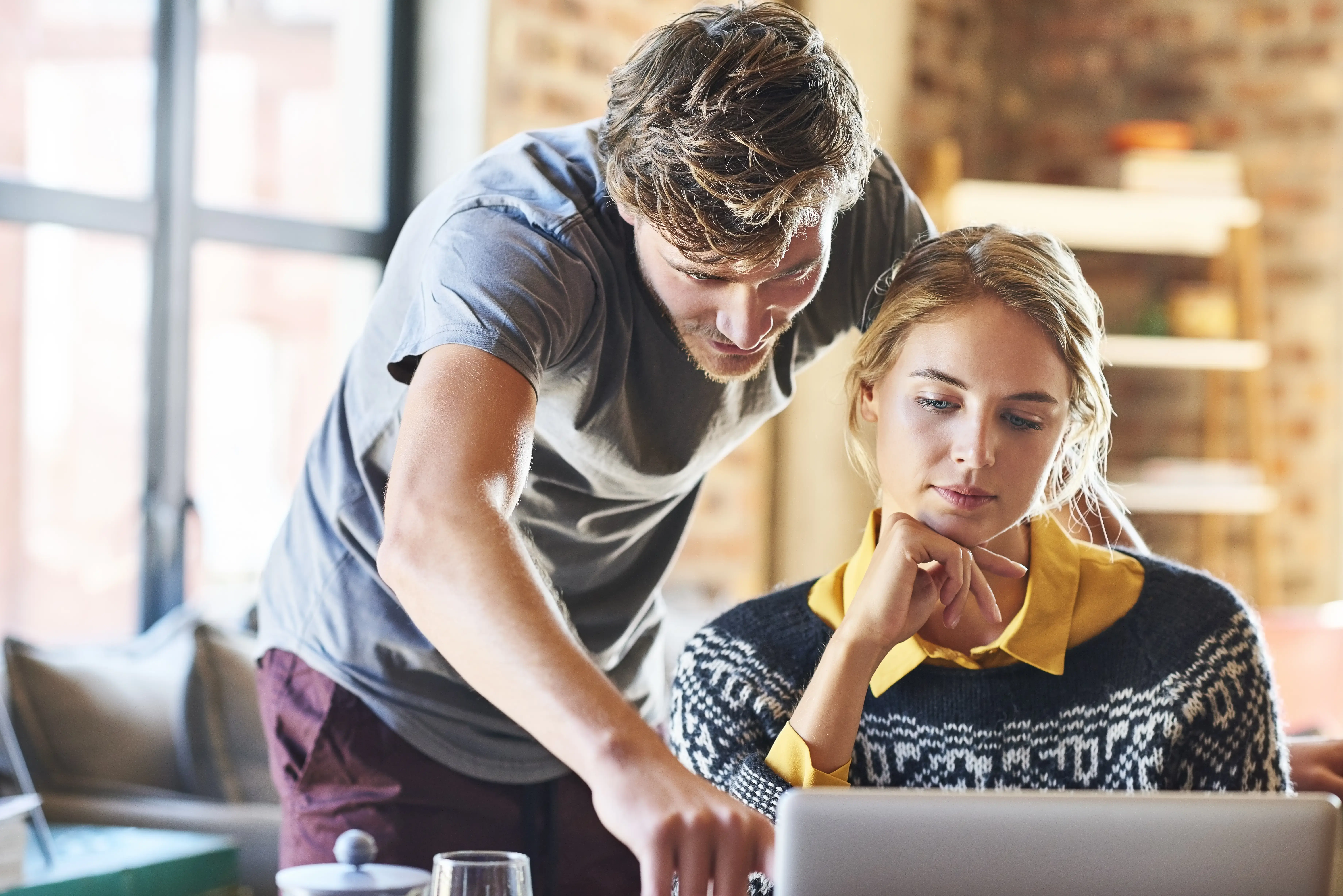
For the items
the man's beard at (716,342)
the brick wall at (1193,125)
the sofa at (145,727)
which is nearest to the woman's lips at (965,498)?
the man's beard at (716,342)

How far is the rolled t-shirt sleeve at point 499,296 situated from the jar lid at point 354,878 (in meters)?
0.38

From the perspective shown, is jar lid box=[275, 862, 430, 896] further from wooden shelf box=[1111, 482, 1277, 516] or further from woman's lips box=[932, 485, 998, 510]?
wooden shelf box=[1111, 482, 1277, 516]

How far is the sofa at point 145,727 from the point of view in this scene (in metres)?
2.74

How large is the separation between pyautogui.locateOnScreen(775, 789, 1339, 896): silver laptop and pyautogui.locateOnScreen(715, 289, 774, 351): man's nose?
533mm

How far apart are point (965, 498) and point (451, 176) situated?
1.80 metres

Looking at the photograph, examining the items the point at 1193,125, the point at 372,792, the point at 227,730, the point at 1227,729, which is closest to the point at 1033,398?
the point at 1227,729

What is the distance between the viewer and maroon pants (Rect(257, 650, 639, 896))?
62.1 inches

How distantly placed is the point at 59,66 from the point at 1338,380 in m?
3.69

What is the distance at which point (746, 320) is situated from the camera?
128 centimetres

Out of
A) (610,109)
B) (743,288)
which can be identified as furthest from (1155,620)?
(610,109)

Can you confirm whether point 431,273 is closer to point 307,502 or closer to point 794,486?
point 307,502

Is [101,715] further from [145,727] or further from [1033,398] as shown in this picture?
[1033,398]

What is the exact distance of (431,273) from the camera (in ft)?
4.10

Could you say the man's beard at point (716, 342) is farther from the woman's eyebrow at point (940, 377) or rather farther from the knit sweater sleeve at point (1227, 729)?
the knit sweater sleeve at point (1227, 729)
